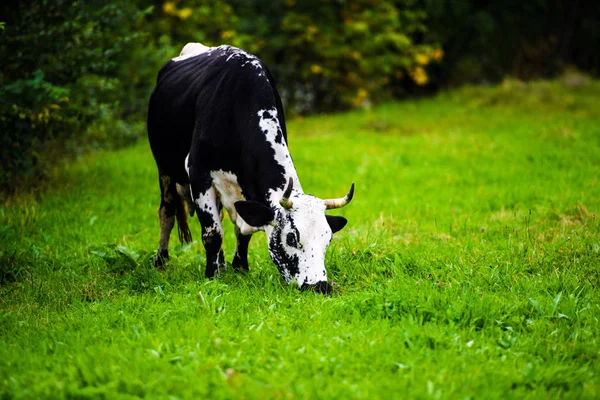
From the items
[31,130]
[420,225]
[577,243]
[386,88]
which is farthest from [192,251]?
[386,88]

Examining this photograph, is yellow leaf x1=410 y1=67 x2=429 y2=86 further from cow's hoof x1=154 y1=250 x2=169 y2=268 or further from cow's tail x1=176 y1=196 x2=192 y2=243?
cow's hoof x1=154 y1=250 x2=169 y2=268

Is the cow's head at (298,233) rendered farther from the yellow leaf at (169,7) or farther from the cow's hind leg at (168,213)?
the yellow leaf at (169,7)

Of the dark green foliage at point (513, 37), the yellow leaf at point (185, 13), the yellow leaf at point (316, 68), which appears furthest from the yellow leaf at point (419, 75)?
the yellow leaf at point (185, 13)

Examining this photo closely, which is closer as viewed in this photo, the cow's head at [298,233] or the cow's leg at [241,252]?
the cow's head at [298,233]

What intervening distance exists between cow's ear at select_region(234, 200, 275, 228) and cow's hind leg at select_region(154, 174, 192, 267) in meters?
1.76

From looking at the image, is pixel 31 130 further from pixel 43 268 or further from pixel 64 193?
pixel 43 268

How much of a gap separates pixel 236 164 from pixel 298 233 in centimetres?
99

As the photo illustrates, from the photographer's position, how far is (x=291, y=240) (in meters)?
4.91

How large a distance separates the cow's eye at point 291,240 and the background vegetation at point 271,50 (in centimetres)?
398

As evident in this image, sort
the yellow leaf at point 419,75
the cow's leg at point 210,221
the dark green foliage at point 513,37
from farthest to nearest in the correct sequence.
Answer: the dark green foliage at point 513,37
the yellow leaf at point 419,75
the cow's leg at point 210,221

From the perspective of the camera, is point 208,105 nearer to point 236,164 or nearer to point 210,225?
point 236,164

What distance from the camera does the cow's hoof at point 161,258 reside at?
6273 millimetres

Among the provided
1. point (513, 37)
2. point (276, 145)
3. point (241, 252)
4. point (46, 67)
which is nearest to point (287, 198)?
point (276, 145)

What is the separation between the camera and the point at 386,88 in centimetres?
2183
